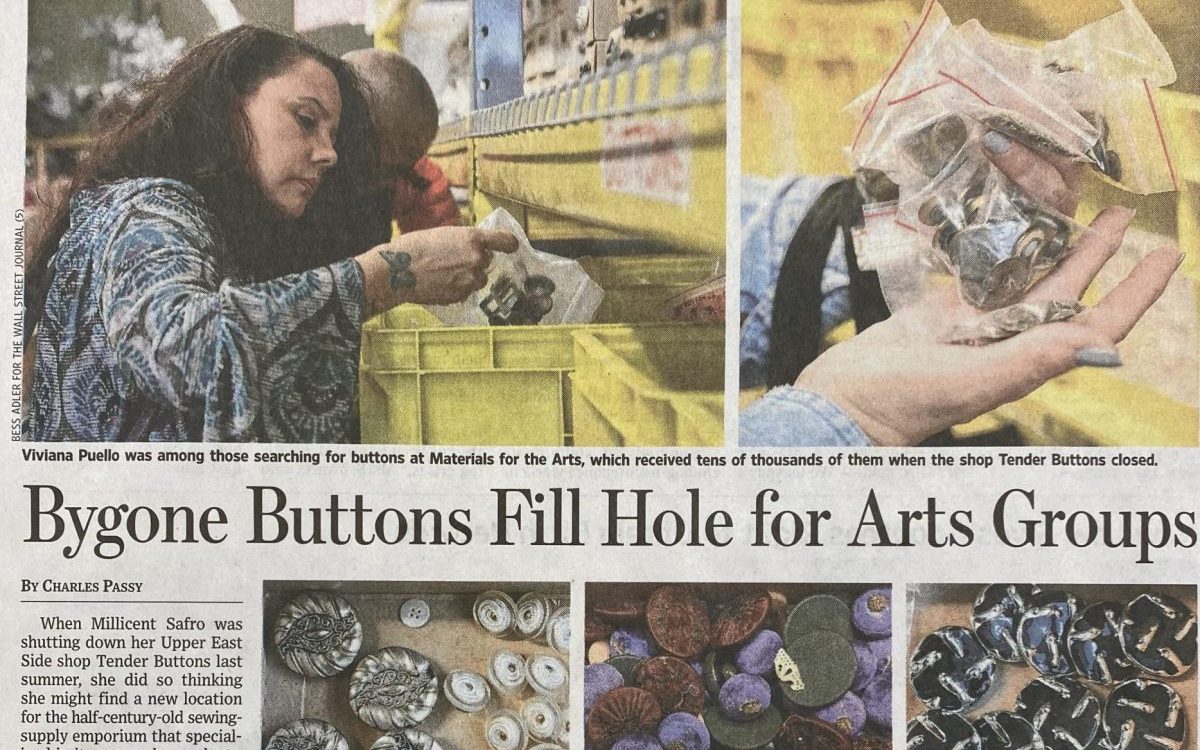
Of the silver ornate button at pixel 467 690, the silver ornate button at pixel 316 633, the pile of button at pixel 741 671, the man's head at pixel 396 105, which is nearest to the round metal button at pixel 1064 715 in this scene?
the pile of button at pixel 741 671

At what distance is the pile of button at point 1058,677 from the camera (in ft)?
3.44

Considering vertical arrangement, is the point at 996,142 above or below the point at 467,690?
above

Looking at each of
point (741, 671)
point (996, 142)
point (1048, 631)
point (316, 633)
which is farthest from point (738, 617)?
point (996, 142)

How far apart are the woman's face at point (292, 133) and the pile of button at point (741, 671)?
0.47 metres

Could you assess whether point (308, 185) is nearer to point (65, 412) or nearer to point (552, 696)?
point (65, 412)

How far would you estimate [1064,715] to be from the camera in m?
1.05

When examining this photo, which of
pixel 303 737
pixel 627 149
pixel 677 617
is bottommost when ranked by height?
pixel 303 737

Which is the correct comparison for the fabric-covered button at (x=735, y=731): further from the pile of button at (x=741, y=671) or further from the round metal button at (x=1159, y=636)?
the round metal button at (x=1159, y=636)

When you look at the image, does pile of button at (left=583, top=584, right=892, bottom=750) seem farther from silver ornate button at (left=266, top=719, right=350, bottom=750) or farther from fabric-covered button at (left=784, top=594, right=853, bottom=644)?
silver ornate button at (left=266, top=719, right=350, bottom=750)

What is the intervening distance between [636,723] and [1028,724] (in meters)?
0.37

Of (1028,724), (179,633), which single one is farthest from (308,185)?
(1028,724)

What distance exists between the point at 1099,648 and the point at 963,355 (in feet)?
0.99

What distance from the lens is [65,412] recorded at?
3.41 ft

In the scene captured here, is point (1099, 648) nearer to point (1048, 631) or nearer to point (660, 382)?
point (1048, 631)
